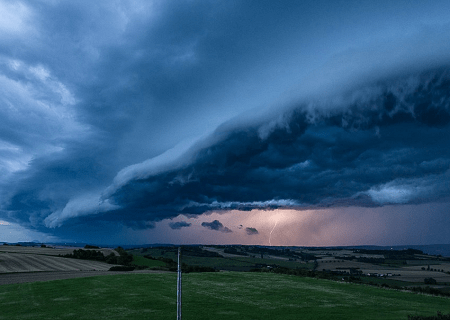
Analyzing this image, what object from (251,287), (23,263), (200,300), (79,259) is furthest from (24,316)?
(79,259)

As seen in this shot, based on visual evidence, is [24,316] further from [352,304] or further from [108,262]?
[108,262]

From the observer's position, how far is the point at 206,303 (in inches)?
1335

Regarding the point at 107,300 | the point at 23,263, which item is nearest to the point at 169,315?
the point at 107,300

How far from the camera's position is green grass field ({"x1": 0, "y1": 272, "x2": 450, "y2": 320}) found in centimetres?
2880

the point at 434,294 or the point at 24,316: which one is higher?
the point at 24,316

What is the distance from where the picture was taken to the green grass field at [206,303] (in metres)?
28.8

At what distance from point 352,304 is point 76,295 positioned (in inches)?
1266

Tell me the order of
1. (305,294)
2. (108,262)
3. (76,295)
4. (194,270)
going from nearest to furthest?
(76,295)
(305,294)
(194,270)
(108,262)

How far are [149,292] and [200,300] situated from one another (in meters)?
8.28

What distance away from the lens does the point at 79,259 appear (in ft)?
411

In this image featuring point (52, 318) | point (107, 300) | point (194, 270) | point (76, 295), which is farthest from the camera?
point (194, 270)

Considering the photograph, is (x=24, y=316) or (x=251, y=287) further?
(x=251, y=287)

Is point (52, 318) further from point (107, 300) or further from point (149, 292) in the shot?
point (149, 292)

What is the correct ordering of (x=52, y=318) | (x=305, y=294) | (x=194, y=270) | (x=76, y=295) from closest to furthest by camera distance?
(x=52, y=318)
(x=76, y=295)
(x=305, y=294)
(x=194, y=270)
